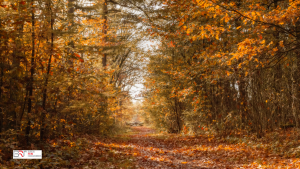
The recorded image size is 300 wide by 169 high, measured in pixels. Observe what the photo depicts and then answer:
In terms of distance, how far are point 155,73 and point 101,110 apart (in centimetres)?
589

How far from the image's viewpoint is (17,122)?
18.2 ft

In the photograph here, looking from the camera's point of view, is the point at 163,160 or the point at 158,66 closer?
the point at 163,160

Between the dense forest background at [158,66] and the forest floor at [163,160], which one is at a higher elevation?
the dense forest background at [158,66]

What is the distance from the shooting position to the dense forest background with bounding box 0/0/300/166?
545 cm

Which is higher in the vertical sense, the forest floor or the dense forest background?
the dense forest background

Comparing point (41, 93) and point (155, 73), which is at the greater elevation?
point (155, 73)

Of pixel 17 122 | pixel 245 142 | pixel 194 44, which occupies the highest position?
pixel 194 44

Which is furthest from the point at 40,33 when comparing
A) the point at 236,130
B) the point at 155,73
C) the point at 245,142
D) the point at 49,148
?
the point at 155,73

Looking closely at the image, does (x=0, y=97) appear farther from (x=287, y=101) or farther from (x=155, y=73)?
(x=155, y=73)

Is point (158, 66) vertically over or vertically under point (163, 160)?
over

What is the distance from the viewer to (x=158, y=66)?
50.5ft

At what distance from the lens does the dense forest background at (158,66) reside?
17.9ft

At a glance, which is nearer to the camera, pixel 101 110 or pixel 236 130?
pixel 236 130

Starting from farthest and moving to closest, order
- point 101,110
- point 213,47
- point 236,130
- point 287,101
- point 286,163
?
point 101,110 < point 236,130 < point 213,47 < point 287,101 < point 286,163
